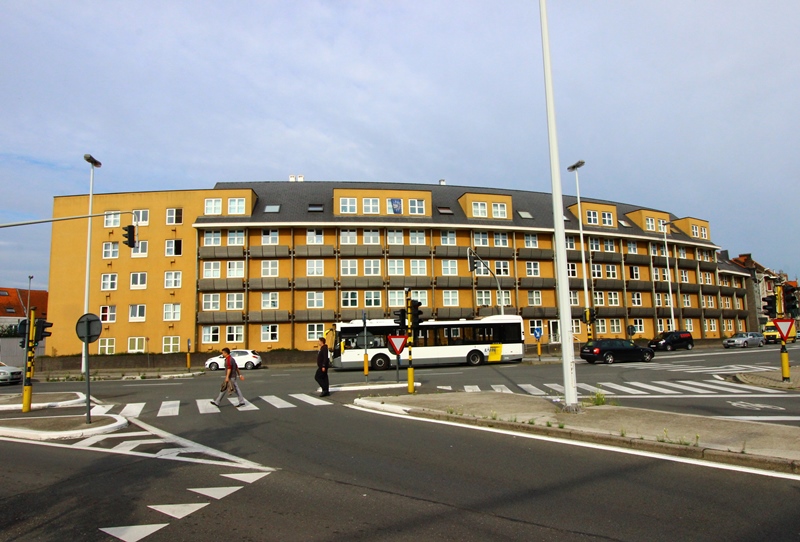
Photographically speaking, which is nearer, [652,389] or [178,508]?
[178,508]

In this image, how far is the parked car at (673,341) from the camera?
150 ft

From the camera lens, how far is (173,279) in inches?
1796

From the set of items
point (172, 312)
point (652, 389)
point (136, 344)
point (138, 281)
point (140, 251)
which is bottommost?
point (652, 389)

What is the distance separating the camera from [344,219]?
47.0m

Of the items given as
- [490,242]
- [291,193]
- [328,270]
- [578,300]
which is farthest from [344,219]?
[578,300]

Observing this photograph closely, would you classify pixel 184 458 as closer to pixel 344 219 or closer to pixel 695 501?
pixel 695 501

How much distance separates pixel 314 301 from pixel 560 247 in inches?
1436

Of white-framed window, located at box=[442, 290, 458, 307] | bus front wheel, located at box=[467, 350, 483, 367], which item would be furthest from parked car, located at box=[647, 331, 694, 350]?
bus front wheel, located at box=[467, 350, 483, 367]

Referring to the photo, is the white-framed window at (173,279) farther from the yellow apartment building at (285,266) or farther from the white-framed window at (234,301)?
the white-framed window at (234,301)

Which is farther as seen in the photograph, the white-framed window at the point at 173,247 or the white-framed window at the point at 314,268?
the white-framed window at the point at 314,268

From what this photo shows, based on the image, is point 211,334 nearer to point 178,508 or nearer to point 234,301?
point 234,301

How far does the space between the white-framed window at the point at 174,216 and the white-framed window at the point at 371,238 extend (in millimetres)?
15526

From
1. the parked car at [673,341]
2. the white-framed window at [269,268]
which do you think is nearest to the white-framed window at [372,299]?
the white-framed window at [269,268]

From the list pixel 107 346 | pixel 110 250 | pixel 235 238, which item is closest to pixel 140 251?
pixel 110 250
